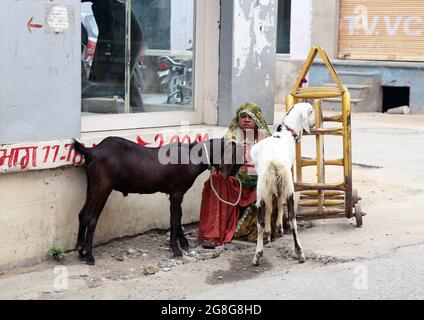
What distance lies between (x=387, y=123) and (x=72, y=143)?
32.8 feet

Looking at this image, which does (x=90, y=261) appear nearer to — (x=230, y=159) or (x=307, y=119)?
(x=230, y=159)

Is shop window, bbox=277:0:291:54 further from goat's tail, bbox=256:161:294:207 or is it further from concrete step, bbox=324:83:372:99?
goat's tail, bbox=256:161:294:207

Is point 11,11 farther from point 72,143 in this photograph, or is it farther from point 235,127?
point 235,127

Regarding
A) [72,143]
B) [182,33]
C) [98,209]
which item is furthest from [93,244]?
[182,33]

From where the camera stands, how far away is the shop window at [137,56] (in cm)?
632


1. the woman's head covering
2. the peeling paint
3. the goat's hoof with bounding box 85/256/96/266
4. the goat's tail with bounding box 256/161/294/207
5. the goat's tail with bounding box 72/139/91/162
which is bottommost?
the goat's hoof with bounding box 85/256/96/266

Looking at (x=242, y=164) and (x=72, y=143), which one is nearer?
(x=72, y=143)

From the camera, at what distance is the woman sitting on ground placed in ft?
20.8

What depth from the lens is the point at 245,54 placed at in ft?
23.7

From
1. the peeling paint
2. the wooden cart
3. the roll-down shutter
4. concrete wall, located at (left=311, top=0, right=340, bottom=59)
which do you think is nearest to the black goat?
the wooden cart

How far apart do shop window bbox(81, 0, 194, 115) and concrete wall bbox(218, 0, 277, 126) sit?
Result: 0.34 meters

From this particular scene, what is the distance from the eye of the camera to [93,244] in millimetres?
6020

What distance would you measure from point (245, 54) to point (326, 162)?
51.8 inches
